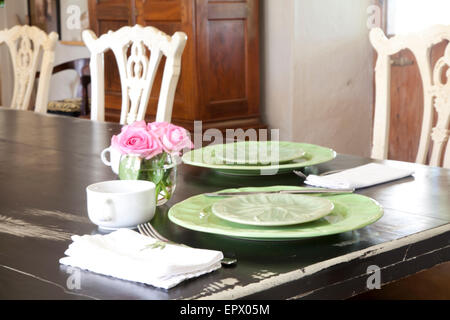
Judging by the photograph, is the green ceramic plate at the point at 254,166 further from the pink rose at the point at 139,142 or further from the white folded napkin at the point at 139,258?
the white folded napkin at the point at 139,258

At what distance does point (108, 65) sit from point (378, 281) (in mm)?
3287

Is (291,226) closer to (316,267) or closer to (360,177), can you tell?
(316,267)

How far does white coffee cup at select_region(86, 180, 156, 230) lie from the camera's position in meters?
1.03

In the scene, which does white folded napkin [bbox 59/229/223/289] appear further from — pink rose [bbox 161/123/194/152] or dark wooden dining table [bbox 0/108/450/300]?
pink rose [bbox 161/123/194/152]

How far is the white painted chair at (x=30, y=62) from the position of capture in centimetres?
283

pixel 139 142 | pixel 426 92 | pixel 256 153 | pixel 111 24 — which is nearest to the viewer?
pixel 139 142

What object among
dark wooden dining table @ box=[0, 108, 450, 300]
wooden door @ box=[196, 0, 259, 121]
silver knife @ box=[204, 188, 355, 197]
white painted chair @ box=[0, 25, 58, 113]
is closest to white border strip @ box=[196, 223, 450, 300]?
dark wooden dining table @ box=[0, 108, 450, 300]

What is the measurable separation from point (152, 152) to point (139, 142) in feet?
0.09

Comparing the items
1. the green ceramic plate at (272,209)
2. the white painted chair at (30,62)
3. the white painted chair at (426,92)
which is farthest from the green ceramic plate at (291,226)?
the white painted chair at (30,62)

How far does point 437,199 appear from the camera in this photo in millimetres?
1197

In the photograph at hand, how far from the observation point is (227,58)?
11.5 feet

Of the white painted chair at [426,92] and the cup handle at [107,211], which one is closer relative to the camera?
the cup handle at [107,211]

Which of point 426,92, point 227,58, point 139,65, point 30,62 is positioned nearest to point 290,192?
point 426,92

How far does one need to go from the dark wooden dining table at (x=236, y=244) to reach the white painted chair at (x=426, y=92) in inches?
14.2
